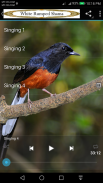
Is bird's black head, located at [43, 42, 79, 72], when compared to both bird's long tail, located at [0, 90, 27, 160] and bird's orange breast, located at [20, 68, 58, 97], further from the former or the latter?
bird's long tail, located at [0, 90, 27, 160]

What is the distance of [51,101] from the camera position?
5.43 feet

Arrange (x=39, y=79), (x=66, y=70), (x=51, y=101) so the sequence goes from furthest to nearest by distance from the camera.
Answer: (x=66, y=70), (x=39, y=79), (x=51, y=101)

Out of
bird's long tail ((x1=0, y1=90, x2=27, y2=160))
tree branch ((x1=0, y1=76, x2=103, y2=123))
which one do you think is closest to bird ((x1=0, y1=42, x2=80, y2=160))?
bird's long tail ((x1=0, y1=90, x2=27, y2=160))

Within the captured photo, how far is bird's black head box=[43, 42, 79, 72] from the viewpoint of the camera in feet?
6.65

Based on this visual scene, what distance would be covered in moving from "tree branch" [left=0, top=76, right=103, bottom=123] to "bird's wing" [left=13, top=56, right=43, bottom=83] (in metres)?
0.35

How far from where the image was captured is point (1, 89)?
1.85 meters

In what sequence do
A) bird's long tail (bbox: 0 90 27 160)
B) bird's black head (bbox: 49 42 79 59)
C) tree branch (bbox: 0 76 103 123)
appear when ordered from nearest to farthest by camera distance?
tree branch (bbox: 0 76 103 123) < bird's long tail (bbox: 0 90 27 160) < bird's black head (bbox: 49 42 79 59)

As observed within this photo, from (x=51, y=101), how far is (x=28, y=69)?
51 cm

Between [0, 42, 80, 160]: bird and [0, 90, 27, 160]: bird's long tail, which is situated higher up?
[0, 42, 80, 160]: bird

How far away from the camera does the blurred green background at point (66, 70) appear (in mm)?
1988

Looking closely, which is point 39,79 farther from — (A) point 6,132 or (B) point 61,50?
(A) point 6,132

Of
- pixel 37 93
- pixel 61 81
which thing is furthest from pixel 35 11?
pixel 37 93

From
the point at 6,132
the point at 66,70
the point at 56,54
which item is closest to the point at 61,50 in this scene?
the point at 56,54
